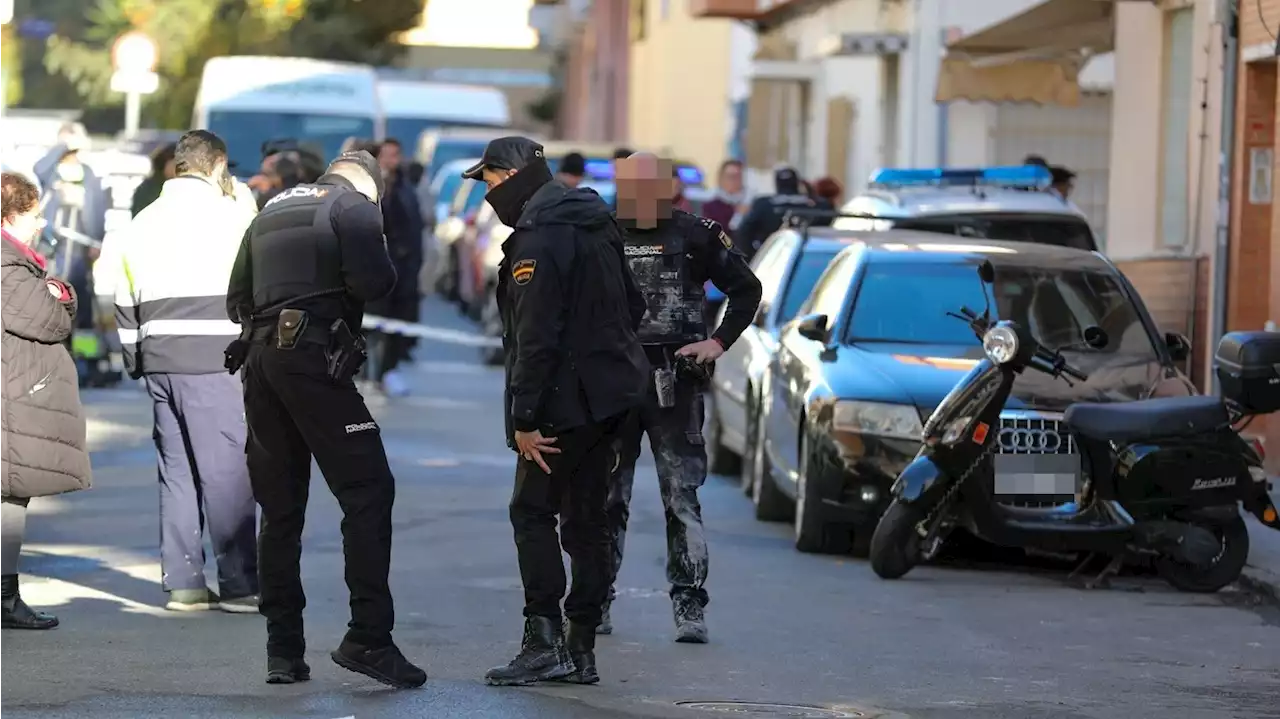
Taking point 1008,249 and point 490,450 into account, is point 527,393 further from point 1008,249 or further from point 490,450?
point 490,450

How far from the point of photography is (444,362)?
2680 centimetres

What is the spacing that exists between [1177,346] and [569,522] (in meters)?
5.09

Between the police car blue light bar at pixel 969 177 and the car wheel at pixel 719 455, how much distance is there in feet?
6.23

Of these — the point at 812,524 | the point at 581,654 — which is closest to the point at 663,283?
the point at 581,654

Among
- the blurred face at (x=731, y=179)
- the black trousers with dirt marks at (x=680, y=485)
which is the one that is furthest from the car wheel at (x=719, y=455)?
the blurred face at (x=731, y=179)

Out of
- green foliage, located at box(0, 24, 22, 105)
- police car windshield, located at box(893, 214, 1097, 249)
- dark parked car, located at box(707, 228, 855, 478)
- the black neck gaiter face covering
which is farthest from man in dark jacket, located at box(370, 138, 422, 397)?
green foliage, located at box(0, 24, 22, 105)

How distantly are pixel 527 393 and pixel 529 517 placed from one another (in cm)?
47

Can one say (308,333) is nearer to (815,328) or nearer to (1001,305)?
(815,328)

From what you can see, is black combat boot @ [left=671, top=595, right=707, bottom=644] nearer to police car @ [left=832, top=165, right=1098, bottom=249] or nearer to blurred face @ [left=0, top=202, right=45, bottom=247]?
blurred face @ [left=0, top=202, right=45, bottom=247]

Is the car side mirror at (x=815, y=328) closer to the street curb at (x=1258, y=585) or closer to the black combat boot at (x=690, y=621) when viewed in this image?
the street curb at (x=1258, y=585)

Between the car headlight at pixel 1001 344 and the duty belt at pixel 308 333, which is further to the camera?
the car headlight at pixel 1001 344

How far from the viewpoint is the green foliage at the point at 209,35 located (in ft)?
190

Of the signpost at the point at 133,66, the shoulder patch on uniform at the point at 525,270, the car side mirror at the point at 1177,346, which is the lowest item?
the car side mirror at the point at 1177,346

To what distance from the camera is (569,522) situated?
897 cm
